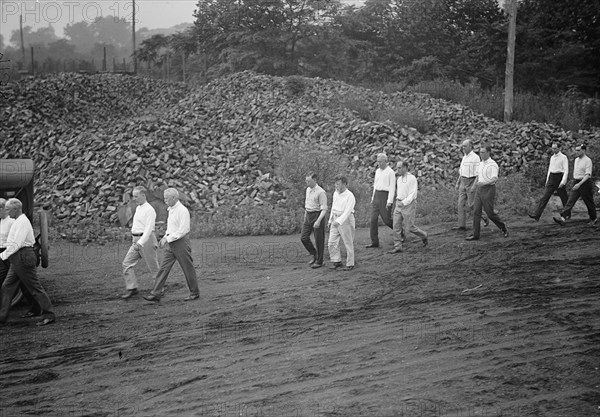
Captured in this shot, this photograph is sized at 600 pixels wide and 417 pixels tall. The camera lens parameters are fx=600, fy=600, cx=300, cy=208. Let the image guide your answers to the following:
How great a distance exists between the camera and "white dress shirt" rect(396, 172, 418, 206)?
12.3 meters

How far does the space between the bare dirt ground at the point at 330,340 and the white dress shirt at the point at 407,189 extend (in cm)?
123

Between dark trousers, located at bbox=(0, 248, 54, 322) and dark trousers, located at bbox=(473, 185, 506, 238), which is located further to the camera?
dark trousers, located at bbox=(473, 185, 506, 238)

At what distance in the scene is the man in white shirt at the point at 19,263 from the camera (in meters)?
8.98

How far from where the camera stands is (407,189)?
12383 mm

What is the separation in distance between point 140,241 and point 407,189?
5493mm

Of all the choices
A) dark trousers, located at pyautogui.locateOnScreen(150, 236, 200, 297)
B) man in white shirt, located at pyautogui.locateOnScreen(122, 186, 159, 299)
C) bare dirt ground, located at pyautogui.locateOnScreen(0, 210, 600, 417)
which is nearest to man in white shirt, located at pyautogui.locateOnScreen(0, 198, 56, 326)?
bare dirt ground, located at pyautogui.locateOnScreen(0, 210, 600, 417)

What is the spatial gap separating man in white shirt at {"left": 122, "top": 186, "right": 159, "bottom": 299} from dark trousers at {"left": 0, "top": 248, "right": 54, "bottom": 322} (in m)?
1.48

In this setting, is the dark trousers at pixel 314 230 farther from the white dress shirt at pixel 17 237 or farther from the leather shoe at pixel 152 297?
the white dress shirt at pixel 17 237

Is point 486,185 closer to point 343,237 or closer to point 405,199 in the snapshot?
point 405,199

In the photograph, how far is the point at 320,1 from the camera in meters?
38.2

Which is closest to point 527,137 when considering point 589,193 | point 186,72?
point 589,193

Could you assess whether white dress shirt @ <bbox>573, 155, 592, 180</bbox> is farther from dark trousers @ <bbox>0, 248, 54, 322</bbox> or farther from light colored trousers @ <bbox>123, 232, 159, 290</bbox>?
dark trousers @ <bbox>0, 248, 54, 322</bbox>

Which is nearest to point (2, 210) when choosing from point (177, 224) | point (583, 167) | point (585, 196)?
point (177, 224)

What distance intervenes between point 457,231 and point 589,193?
3.21 m
